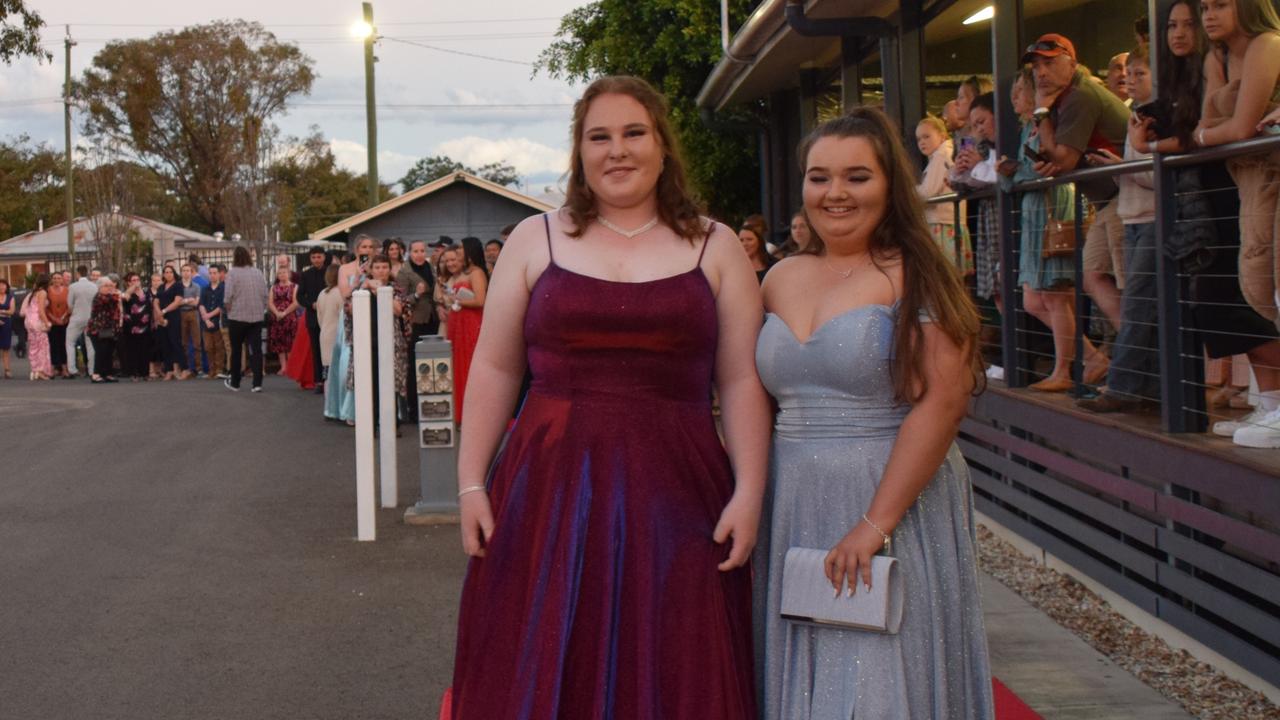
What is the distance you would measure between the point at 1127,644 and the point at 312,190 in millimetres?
70767

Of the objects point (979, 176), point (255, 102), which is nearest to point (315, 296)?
point (979, 176)

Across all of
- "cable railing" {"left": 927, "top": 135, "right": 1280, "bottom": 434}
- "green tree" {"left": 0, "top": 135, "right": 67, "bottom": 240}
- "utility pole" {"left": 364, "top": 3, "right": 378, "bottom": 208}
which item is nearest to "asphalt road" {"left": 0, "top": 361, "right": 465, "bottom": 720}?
"cable railing" {"left": 927, "top": 135, "right": 1280, "bottom": 434}

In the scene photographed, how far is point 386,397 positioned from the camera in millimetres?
9055

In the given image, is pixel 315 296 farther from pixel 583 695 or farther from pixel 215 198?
pixel 215 198

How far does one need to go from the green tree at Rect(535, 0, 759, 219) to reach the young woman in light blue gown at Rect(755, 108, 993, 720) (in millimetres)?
15817

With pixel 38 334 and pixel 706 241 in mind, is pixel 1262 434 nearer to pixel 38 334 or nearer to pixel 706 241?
pixel 706 241

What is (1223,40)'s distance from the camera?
200 inches

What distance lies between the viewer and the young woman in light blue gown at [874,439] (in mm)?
3191

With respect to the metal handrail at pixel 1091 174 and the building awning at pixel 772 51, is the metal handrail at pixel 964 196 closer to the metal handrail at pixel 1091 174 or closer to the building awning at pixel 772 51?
the metal handrail at pixel 1091 174

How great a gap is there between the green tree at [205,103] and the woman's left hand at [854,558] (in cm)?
5837

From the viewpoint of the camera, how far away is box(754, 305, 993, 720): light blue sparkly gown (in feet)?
10.5

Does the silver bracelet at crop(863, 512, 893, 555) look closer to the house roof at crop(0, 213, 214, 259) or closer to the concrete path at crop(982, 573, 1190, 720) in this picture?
the concrete path at crop(982, 573, 1190, 720)

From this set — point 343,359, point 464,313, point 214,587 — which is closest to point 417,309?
point 343,359

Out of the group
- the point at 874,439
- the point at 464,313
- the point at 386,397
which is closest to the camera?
the point at 874,439
